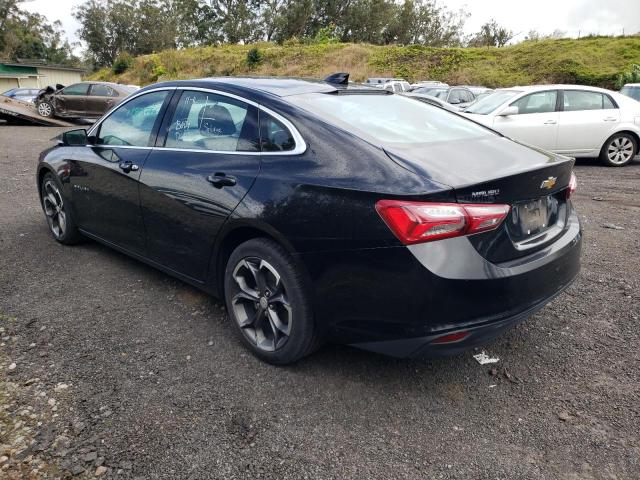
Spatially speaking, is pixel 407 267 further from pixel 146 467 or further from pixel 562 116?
pixel 562 116

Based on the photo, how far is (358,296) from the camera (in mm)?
2350

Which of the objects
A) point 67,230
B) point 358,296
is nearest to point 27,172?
point 67,230

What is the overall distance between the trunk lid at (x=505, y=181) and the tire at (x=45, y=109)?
18538 mm

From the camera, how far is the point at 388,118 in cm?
298

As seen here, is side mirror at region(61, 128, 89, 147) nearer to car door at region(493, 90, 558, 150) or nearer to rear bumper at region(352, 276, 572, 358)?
rear bumper at region(352, 276, 572, 358)

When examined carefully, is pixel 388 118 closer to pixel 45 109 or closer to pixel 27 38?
pixel 45 109

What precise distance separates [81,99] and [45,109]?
5.95 ft

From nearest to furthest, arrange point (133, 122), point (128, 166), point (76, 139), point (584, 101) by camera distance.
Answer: point (128, 166), point (133, 122), point (76, 139), point (584, 101)

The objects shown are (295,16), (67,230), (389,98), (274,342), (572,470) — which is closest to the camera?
(572,470)

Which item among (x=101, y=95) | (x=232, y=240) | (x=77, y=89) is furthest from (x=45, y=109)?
(x=232, y=240)

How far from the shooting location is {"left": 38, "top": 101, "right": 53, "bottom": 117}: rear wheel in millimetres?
17500

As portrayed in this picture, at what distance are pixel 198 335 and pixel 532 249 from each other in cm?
207

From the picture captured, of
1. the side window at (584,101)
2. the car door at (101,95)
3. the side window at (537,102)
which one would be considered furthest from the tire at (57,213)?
the car door at (101,95)

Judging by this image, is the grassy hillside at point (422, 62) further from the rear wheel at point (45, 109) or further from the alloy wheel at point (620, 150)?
the rear wheel at point (45, 109)
